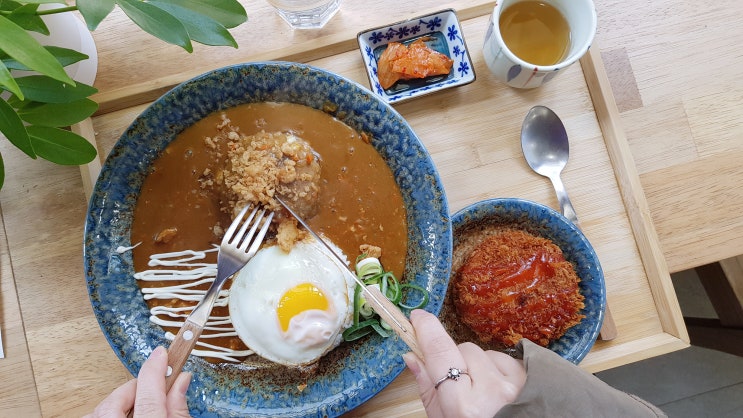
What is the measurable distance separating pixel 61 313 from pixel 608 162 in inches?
75.5

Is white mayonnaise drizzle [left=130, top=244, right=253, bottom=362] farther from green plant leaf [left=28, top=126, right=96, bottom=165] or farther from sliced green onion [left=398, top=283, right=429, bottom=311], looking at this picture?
sliced green onion [left=398, top=283, right=429, bottom=311]

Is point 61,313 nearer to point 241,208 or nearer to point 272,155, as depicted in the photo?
point 241,208

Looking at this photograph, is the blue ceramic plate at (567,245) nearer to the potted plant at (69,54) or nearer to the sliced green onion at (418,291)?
the sliced green onion at (418,291)

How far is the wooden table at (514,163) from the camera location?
168cm

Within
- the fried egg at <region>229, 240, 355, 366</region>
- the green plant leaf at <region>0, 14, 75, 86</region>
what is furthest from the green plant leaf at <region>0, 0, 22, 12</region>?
the fried egg at <region>229, 240, 355, 366</region>

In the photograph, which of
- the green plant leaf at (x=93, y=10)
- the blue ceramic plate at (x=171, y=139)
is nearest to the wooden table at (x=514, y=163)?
the blue ceramic plate at (x=171, y=139)

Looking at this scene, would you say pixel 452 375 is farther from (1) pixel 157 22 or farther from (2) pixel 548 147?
(1) pixel 157 22

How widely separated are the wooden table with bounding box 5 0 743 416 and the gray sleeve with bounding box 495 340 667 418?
46 cm

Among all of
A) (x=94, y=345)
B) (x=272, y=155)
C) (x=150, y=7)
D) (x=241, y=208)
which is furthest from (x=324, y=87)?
(x=94, y=345)

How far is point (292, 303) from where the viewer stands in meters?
1.59

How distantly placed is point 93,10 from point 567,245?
1.46 m

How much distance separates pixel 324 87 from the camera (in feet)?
5.28

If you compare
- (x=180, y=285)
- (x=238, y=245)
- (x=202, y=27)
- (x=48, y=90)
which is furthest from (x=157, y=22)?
(x=180, y=285)

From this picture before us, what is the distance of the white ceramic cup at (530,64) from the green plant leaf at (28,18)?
1.23m
